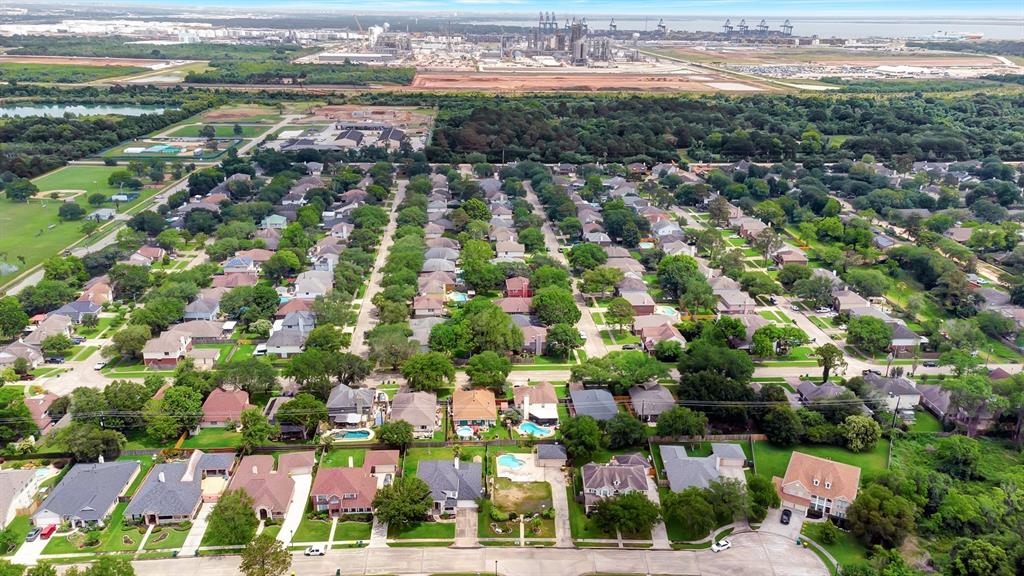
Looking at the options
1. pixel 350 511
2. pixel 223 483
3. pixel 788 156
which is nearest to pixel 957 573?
pixel 350 511

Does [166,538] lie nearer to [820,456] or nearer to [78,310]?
[78,310]

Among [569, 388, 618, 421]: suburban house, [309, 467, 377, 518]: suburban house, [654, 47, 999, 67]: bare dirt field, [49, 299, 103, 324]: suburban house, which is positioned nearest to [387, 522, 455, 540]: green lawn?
[309, 467, 377, 518]: suburban house

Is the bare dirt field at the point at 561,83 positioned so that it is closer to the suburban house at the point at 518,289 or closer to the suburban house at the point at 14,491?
the suburban house at the point at 518,289

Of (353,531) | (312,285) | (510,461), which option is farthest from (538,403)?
(312,285)

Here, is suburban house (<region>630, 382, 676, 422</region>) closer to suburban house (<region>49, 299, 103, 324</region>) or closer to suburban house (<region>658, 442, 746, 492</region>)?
suburban house (<region>658, 442, 746, 492</region>)

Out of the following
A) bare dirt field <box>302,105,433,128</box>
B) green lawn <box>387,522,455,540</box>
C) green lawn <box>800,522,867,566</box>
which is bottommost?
green lawn <box>387,522,455,540</box>

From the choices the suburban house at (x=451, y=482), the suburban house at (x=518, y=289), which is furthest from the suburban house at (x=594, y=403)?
the suburban house at (x=518, y=289)
